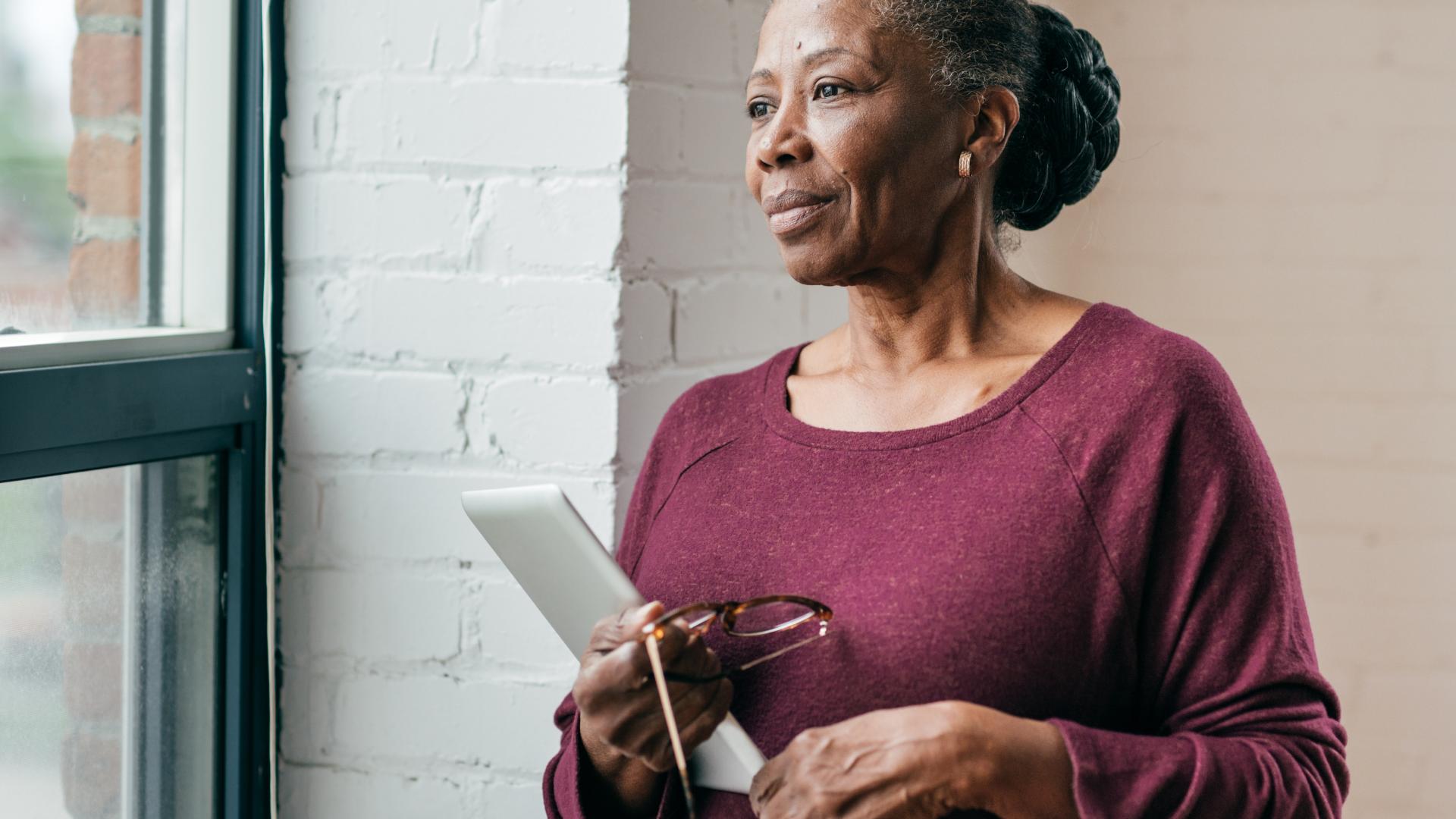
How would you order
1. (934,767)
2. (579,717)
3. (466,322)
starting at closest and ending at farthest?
(934,767) → (579,717) → (466,322)

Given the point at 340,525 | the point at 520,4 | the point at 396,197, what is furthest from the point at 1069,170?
the point at 340,525

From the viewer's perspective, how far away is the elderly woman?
0.96 meters

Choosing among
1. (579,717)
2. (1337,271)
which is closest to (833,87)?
(579,717)

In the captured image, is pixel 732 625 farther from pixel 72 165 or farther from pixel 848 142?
pixel 72 165

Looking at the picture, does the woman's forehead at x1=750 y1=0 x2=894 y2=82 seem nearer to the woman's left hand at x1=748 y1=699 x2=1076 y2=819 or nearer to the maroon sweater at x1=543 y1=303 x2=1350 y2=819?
the maroon sweater at x1=543 y1=303 x2=1350 y2=819

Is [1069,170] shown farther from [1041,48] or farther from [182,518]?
[182,518]

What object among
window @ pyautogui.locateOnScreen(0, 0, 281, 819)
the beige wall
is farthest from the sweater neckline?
the beige wall

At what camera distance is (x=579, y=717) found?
116 centimetres

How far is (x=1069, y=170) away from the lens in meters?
1.24

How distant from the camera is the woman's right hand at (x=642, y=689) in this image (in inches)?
37.6

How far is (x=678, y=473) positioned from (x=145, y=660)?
0.59 metres

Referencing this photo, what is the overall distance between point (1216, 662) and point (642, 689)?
1.37ft

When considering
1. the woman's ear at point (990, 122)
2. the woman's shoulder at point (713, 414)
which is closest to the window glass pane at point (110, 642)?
the woman's shoulder at point (713, 414)

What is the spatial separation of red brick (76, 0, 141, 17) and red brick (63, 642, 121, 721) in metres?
0.60
